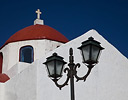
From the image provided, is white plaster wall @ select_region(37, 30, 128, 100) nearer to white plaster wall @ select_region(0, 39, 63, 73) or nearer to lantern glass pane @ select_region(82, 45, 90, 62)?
white plaster wall @ select_region(0, 39, 63, 73)

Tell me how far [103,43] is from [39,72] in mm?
3187

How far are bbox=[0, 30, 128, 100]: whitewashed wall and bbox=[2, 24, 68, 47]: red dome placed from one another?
9.60 ft

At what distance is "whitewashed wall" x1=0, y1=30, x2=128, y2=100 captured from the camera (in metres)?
10.3

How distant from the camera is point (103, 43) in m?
11.7

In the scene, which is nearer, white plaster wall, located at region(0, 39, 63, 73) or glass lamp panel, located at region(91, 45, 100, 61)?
glass lamp panel, located at region(91, 45, 100, 61)

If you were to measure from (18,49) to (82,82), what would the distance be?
16.7 ft

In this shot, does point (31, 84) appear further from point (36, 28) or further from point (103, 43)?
point (36, 28)

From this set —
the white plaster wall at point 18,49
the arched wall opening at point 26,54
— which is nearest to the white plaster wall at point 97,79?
the white plaster wall at point 18,49

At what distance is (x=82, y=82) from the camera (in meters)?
10.6

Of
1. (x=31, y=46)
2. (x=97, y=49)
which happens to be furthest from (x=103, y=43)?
(x=97, y=49)

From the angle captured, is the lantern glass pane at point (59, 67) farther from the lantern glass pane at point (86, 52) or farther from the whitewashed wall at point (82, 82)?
the whitewashed wall at point (82, 82)

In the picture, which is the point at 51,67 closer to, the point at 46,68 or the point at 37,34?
the point at 46,68

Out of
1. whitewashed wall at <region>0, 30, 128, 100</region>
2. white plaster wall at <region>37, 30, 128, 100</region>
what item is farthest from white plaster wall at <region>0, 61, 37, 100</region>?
white plaster wall at <region>37, 30, 128, 100</region>

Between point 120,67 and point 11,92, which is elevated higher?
point 120,67
